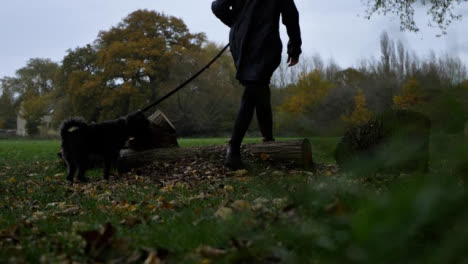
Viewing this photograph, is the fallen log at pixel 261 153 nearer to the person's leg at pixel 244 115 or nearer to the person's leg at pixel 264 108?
the person's leg at pixel 264 108

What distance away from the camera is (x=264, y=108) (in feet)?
21.6

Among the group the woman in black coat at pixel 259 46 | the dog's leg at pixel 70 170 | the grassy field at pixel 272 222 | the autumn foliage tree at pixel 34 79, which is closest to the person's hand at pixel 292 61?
the woman in black coat at pixel 259 46

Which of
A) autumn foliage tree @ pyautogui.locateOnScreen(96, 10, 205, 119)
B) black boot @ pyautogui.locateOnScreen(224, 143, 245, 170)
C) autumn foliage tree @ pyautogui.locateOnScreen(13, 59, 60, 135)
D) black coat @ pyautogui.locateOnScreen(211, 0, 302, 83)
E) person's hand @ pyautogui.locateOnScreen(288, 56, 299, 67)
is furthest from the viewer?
autumn foliage tree @ pyautogui.locateOnScreen(13, 59, 60, 135)

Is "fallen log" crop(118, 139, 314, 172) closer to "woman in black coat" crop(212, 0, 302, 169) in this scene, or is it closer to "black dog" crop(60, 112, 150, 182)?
"black dog" crop(60, 112, 150, 182)

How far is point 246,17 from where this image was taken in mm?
6309

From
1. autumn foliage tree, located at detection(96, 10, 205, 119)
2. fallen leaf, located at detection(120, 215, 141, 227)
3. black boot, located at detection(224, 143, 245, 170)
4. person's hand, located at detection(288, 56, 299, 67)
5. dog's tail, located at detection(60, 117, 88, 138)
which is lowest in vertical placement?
fallen leaf, located at detection(120, 215, 141, 227)

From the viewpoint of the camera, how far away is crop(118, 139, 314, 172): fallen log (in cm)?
694

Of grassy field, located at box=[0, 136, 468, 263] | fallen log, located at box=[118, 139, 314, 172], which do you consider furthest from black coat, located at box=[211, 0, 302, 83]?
grassy field, located at box=[0, 136, 468, 263]

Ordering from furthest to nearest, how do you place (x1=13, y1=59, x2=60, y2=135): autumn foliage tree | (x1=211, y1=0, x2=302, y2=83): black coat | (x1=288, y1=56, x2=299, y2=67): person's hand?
(x1=13, y1=59, x2=60, y2=135): autumn foliage tree < (x1=288, y1=56, x2=299, y2=67): person's hand < (x1=211, y1=0, x2=302, y2=83): black coat

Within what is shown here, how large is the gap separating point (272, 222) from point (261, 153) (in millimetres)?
5332

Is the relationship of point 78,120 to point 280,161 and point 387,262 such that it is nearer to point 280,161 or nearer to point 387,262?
point 280,161

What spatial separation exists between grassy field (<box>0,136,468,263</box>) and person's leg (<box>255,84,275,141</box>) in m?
1.29

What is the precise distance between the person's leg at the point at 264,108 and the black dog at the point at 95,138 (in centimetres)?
262

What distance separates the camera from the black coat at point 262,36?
20.2 feet
